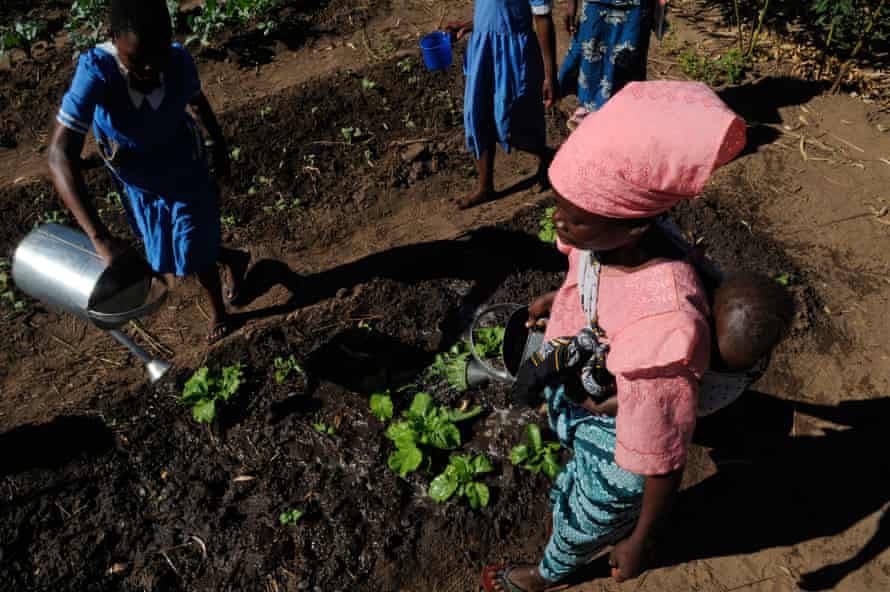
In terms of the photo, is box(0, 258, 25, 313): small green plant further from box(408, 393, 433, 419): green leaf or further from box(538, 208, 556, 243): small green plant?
box(538, 208, 556, 243): small green plant

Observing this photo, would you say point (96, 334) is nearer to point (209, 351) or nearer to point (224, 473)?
point (209, 351)

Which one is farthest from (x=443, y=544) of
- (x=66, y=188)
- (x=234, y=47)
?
(x=234, y=47)

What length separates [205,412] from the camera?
3.18m

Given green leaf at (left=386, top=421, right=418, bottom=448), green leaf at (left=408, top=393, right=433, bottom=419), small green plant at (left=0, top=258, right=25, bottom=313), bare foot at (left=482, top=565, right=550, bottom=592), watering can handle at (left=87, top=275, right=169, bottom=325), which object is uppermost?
watering can handle at (left=87, top=275, right=169, bottom=325)

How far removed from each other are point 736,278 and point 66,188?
2.35m

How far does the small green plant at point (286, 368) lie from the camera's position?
11.1 ft

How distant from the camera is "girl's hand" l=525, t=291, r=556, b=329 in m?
2.42

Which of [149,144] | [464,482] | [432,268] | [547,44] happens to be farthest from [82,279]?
[547,44]

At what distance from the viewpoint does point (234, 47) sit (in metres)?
5.84

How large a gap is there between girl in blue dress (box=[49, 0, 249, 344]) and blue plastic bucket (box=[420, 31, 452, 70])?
1826mm

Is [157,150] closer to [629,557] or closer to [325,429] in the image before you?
[325,429]

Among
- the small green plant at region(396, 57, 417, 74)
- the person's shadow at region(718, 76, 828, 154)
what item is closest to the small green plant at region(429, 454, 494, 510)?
the person's shadow at region(718, 76, 828, 154)

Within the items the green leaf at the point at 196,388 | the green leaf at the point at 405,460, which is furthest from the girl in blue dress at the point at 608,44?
the green leaf at the point at 196,388

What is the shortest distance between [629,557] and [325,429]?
1793 millimetres
